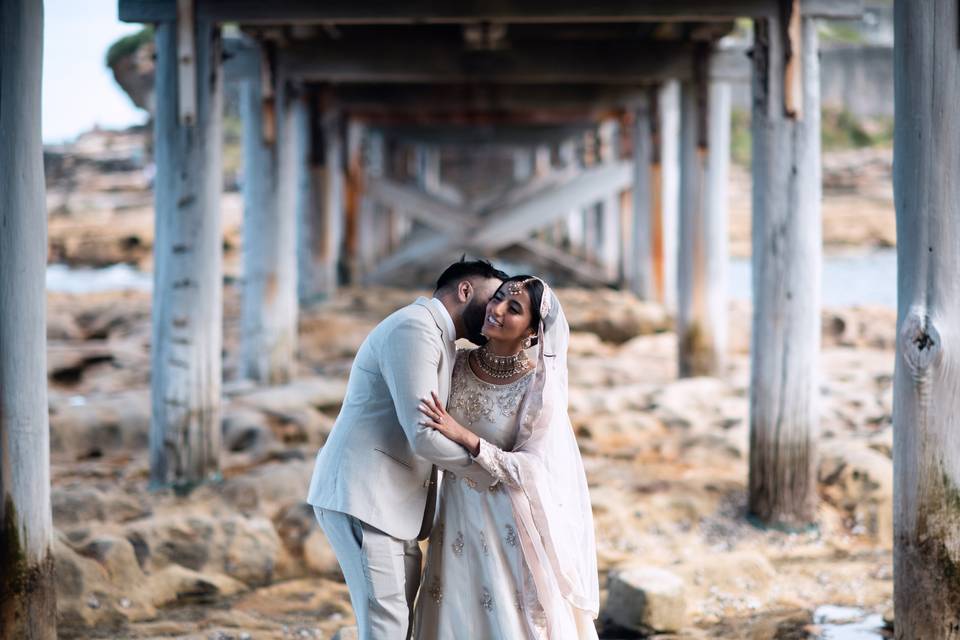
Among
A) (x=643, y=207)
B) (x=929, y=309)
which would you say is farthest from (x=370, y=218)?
(x=929, y=309)

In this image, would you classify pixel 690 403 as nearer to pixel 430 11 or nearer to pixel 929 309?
pixel 430 11

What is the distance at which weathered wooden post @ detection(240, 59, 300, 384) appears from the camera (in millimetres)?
8812

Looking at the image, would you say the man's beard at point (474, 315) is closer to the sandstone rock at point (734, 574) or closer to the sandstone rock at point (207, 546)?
the sandstone rock at point (734, 574)

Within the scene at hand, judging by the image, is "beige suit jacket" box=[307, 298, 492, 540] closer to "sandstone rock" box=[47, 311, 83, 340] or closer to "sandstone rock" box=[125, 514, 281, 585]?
"sandstone rock" box=[125, 514, 281, 585]

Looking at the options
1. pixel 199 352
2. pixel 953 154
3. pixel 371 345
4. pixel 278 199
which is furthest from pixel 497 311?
pixel 278 199

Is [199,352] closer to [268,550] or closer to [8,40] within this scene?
[268,550]

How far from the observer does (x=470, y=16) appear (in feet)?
20.2

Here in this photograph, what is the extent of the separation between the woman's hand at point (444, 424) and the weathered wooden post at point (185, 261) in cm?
334

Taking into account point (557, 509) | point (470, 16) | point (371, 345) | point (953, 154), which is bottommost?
point (557, 509)

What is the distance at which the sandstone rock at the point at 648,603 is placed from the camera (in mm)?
4539

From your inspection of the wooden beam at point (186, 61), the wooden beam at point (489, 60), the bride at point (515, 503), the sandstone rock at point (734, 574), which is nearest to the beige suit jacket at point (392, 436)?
the bride at point (515, 503)

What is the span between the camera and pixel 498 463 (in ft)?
10.5

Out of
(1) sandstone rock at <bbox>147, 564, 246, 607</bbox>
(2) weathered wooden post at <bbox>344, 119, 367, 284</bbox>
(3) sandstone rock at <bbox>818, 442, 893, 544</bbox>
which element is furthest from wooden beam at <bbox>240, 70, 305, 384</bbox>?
(2) weathered wooden post at <bbox>344, 119, 367, 284</bbox>

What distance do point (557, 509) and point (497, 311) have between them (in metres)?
0.64
